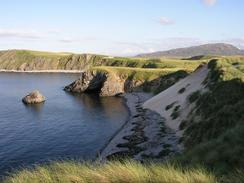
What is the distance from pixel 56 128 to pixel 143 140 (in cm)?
2071

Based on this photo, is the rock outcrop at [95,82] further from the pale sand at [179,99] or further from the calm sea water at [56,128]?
the pale sand at [179,99]

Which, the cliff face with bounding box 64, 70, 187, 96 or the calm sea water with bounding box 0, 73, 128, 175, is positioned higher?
the cliff face with bounding box 64, 70, 187, 96

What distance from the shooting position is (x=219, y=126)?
1694 inches

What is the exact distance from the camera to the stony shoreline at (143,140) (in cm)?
4927

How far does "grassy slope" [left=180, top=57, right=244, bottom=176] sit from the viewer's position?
797 inches

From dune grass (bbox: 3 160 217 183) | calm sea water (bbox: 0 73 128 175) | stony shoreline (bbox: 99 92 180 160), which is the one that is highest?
dune grass (bbox: 3 160 217 183)

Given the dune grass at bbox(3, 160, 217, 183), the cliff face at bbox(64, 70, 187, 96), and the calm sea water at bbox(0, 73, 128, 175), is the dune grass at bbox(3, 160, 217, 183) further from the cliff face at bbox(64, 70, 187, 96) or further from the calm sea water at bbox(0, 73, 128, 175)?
the cliff face at bbox(64, 70, 187, 96)

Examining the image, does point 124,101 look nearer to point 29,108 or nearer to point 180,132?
point 29,108

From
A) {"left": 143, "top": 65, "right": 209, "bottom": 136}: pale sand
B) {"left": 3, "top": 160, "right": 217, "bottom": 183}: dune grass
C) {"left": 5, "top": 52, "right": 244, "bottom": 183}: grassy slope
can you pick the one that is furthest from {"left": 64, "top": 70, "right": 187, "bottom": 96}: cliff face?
{"left": 3, "top": 160, "right": 217, "bottom": 183}: dune grass

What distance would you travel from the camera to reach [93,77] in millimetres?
131375

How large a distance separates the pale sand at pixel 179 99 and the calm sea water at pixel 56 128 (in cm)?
802

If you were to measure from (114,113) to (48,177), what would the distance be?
73.9 m

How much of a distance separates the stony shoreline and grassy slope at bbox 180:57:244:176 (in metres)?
3.07

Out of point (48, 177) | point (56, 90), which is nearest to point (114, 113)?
point (56, 90)
